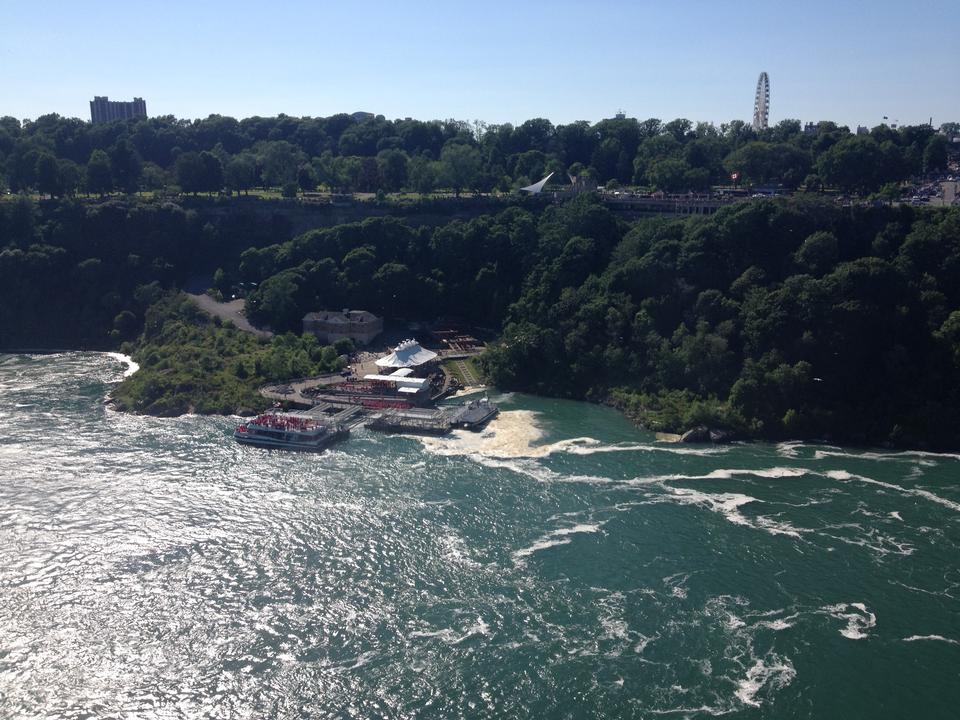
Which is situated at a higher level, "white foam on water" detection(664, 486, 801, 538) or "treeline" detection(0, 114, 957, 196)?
"treeline" detection(0, 114, 957, 196)

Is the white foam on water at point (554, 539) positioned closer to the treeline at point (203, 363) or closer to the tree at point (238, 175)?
the treeline at point (203, 363)

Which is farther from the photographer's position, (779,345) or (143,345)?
(143,345)

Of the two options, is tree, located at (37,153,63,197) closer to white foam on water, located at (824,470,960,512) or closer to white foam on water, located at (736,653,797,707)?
white foam on water, located at (824,470,960,512)

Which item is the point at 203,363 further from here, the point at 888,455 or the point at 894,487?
the point at 888,455

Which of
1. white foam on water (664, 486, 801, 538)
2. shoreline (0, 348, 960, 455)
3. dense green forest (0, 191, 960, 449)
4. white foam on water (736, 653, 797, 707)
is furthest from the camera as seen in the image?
dense green forest (0, 191, 960, 449)

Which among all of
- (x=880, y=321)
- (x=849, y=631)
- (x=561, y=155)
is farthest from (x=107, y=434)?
(x=561, y=155)

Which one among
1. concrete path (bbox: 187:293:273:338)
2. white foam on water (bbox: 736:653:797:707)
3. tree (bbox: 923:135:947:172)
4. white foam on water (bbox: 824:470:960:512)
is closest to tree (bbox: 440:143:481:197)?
concrete path (bbox: 187:293:273:338)

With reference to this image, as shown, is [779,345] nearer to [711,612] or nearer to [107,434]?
[711,612]
